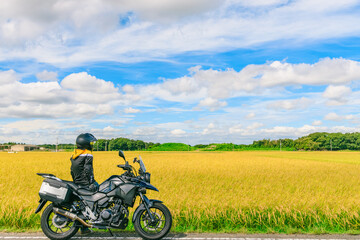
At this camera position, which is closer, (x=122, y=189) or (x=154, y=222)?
(x=154, y=222)

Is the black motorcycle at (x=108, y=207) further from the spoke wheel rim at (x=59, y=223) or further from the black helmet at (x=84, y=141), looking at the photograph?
the black helmet at (x=84, y=141)

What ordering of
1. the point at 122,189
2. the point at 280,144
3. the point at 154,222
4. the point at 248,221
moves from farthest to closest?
the point at 280,144 < the point at 248,221 < the point at 122,189 < the point at 154,222

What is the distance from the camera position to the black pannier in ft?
21.3

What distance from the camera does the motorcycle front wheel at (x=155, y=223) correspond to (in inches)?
245

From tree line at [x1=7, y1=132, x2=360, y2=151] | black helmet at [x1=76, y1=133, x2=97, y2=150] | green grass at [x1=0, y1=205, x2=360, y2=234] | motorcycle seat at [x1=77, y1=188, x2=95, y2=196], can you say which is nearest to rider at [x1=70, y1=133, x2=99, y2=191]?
black helmet at [x1=76, y1=133, x2=97, y2=150]

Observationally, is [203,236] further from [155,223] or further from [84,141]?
[84,141]

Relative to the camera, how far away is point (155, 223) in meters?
6.29

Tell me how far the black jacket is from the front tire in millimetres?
799

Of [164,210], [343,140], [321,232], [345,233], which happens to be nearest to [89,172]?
[164,210]

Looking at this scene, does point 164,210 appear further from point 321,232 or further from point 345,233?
point 345,233

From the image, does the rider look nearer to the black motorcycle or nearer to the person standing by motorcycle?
the person standing by motorcycle

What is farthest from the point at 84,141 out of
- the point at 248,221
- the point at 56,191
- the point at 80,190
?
the point at 248,221

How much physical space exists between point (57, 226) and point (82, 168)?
1298mm

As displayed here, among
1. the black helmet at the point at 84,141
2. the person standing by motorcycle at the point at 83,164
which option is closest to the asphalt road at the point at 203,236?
the person standing by motorcycle at the point at 83,164
